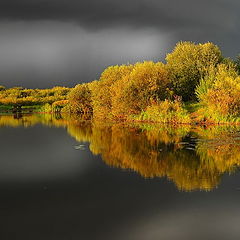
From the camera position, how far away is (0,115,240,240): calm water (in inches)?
433

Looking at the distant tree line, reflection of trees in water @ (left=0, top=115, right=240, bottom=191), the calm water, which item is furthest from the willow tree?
the calm water

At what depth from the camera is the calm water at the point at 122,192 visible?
10992 mm

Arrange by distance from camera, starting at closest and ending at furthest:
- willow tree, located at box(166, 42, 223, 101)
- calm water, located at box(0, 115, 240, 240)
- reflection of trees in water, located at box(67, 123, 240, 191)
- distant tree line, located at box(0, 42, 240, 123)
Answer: calm water, located at box(0, 115, 240, 240), reflection of trees in water, located at box(67, 123, 240, 191), distant tree line, located at box(0, 42, 240, 123), willow tree, located at box(166, 42, 223, 101)

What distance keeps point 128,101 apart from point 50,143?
75.2ft

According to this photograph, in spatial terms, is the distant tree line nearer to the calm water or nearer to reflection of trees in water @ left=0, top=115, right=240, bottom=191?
reflection of trees in water @ left=0, top=115, right=240, bottom=191

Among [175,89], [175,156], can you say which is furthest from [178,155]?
[175,89]

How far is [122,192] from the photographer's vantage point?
15.1 m

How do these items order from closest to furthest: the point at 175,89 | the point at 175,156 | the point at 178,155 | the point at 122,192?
the point at 122,192 < the point at 175,156 < the point at 178,155 < the point at 175,89

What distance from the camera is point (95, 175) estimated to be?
18297 millimetres

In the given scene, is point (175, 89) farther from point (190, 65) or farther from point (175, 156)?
point (175, 156)

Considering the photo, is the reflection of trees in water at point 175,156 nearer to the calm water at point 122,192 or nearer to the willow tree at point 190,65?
the calm water at point 122,192

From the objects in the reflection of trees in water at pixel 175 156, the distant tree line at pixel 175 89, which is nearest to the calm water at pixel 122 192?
the reflection of trees in water at pixel 175 156

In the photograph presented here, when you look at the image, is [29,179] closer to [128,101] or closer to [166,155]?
[166,155]

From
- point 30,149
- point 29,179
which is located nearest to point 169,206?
point 29,179
